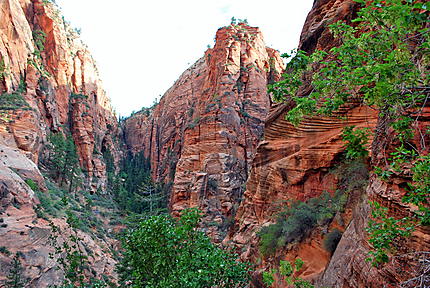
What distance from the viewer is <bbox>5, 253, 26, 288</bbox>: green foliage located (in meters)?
15.0

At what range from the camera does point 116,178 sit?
56.4m

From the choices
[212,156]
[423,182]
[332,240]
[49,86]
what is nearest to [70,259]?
[332,240]

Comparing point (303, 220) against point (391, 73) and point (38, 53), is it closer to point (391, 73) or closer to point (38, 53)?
point (391, 73)

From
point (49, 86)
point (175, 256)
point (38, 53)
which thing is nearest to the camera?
point (175, 256)

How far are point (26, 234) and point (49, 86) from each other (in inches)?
1260

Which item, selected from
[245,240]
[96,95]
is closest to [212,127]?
[245,240]

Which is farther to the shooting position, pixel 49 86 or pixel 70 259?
pixel 49 86

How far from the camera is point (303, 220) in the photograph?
11359 millimetres

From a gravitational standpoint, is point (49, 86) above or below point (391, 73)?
above

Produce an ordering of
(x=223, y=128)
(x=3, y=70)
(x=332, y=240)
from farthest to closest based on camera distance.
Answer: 1. (x=223, y=128)
2. (x=3, y=70)
3. (x=332, y=240)

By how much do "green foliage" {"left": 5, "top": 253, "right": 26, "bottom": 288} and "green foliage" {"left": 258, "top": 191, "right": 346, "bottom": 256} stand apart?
571 inches

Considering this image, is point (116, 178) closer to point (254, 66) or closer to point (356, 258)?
point (254, 66)

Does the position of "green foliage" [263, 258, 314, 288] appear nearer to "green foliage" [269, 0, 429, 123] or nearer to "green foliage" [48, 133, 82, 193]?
"green foliage" [269, 0, 429, 123]

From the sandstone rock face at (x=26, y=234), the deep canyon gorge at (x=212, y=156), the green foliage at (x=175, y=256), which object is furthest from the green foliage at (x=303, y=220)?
the sandstone rock face at (x=26, y=234)
